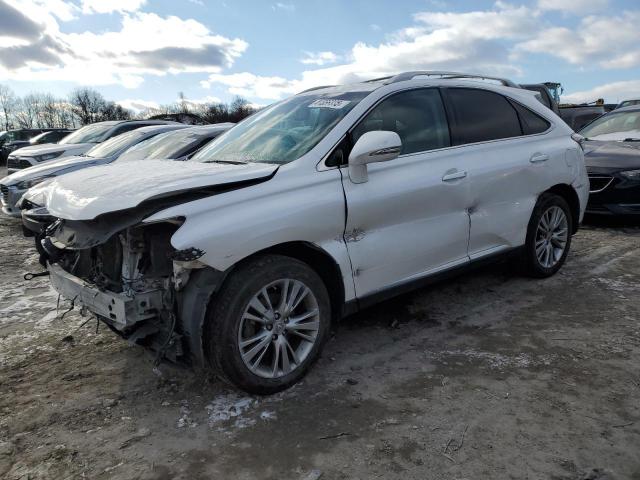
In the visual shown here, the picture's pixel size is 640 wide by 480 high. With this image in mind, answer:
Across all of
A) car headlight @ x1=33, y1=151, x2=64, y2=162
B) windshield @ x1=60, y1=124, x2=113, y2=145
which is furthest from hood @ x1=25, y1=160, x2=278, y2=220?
windshield @ x1=60, y1=124, x2=113, y2=145

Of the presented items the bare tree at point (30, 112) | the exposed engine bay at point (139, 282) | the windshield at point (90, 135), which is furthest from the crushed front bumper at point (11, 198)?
the bare tree at point (30, 112)

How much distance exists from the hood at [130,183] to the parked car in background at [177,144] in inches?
136

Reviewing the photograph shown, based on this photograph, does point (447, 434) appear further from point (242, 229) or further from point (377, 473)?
point (242, 229)

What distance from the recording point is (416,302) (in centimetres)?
446

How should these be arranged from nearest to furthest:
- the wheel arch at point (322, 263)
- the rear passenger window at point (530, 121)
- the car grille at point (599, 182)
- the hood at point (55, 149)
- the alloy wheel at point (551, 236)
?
the wheel arch at point (322, 263), the rear passenger window at point (530, 121), the alloy wheel at point (551, 236), the car grille at point (599, 182), the hood at point (55, 149)

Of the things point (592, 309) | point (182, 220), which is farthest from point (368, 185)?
point (592, 309)

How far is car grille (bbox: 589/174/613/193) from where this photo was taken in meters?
6.91

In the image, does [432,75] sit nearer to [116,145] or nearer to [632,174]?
[632,174]

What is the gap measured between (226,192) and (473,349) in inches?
79.2

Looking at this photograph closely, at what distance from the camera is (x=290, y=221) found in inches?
114

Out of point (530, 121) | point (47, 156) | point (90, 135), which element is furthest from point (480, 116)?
point (90, 135)

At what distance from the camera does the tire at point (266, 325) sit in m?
2.71

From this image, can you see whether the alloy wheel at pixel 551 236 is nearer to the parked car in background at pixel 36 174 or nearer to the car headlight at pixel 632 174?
→ the car headlight at pixel 632 174

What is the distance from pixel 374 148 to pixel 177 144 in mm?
4782
